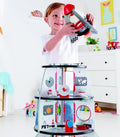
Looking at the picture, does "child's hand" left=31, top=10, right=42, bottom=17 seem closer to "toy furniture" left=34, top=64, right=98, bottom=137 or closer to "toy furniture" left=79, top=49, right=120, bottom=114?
"toy furniture" left=79, top=49, right=120, bottom=114

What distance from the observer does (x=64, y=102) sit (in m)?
1.28

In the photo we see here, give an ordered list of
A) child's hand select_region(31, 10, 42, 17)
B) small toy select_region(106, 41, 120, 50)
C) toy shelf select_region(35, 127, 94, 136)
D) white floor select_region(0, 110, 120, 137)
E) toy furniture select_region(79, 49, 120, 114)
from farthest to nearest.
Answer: child's hand select_region(31, 10, 42, 17), small toy select_region(106, 41, 120, 50), toy furniture select_region(79, 49, 120, 114), white floor select_region(0, 110, 120, 137), toy shelf select_region(35, 127, 94, 136)

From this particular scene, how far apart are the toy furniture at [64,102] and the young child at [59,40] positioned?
0.21 ft

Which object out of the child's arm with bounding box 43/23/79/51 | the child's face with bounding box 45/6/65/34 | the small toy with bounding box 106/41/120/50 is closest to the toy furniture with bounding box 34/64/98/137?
the child's arm with bounding box 43/23/79/51

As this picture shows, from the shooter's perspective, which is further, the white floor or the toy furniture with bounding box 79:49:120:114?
the toy furniture with bounding box 79:49:120:114

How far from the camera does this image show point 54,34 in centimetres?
139

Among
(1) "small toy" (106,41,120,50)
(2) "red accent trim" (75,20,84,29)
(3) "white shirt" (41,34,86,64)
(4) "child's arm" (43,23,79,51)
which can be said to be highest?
(1) "small toy" (106,41,120,50)

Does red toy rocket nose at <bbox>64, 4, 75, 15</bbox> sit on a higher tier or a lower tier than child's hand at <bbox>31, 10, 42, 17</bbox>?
lower

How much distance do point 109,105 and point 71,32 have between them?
243 cm

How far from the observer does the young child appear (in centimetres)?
127

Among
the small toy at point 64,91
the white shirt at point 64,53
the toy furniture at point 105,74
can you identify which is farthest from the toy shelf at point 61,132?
the toy furniture at point 105,74

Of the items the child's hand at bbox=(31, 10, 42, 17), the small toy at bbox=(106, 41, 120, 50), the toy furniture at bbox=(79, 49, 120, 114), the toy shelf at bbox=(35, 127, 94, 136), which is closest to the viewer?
the toy shelf at bbox=(35, 127, 94, 136)

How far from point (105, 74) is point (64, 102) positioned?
78.2 inches

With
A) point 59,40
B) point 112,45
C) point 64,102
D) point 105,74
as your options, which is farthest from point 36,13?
point 64,102
